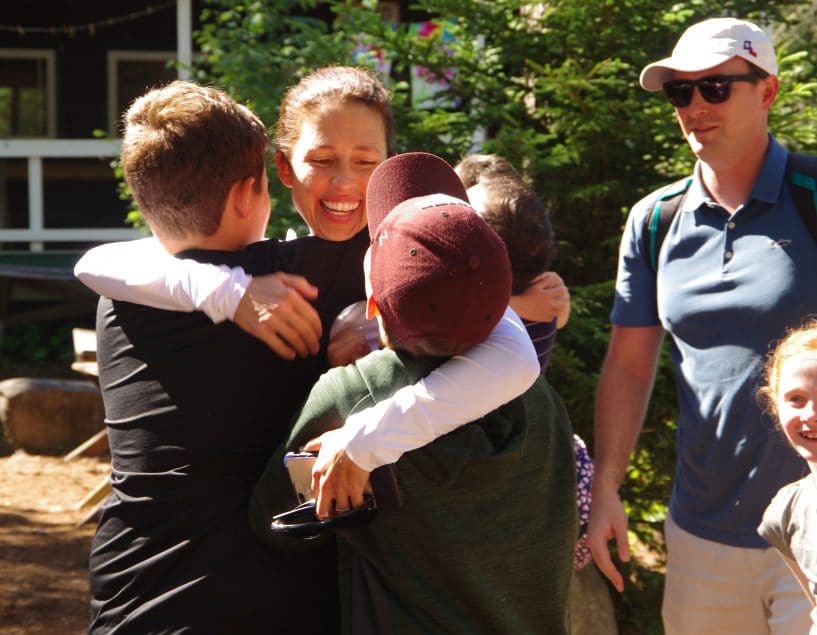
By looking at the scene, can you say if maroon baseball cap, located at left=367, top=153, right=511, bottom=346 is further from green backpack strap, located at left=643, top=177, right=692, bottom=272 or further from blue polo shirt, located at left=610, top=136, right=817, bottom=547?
green backpack strap, located at left=643, top=177, right=692, bottom=272

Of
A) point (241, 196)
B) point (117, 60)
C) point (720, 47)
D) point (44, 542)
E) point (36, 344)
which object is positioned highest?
point (720, 47)

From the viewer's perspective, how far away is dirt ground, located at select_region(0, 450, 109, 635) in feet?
19.7

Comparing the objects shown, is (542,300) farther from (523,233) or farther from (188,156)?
(188,156)

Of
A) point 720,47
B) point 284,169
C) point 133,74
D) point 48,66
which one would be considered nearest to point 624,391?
point 720,47

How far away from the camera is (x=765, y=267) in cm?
311

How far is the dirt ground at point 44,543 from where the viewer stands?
236 inches

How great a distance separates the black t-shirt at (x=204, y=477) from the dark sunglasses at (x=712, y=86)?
5.50 ft

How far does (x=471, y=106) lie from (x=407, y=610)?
430 centimetres

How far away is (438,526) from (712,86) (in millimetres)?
1990

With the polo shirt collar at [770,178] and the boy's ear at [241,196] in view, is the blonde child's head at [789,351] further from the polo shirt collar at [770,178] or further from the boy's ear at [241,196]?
the boy's ear at [241,196]

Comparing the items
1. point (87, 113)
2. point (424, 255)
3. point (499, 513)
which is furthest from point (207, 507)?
point (87, 113)

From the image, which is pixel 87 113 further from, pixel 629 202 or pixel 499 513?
A: pixel 499 513

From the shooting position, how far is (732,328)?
315 centimetres

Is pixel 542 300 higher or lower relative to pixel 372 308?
lower
